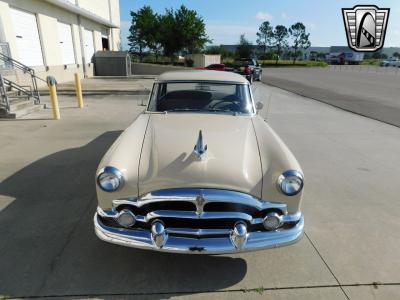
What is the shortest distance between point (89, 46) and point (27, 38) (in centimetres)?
926

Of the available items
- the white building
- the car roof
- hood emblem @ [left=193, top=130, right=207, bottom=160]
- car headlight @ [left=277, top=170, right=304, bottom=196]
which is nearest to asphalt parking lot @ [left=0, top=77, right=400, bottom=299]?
car headlight @ [left=277, top=170, right=304, bottom=196]

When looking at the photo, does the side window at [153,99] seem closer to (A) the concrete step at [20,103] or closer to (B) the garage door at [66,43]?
(A) the concrete step at [20,103]

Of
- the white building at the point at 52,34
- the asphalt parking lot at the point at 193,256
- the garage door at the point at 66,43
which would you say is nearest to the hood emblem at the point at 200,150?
the asphalt parking lot at the point at 193,256

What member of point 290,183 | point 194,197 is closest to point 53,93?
point 194,197

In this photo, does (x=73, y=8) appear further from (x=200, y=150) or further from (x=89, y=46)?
(x=200, y=150)

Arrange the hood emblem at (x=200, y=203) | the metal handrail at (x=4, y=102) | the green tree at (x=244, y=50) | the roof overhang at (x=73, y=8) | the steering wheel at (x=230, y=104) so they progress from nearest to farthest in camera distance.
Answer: the hood emblem at (x=200, y=203) → the steering wheel at (x=230, y=104) → the metal handrail at (x=4, y=102) → the roof overhang at (x=73, y=8) → the green tree at (x=244, y=50)

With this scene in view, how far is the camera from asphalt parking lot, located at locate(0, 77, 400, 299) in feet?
7.99

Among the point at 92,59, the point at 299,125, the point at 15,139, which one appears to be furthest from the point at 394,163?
the point at 92,59

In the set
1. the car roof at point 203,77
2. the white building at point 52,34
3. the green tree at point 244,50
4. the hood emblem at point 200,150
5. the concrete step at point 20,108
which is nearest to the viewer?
the hood emblem at point 200,150

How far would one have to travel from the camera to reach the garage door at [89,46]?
21406 millimetres

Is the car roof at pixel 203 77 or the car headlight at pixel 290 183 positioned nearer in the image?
the car headlight at pixel 290 183

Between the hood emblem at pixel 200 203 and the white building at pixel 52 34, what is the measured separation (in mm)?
11803

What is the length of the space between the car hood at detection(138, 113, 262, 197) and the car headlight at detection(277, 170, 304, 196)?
0.61 feet

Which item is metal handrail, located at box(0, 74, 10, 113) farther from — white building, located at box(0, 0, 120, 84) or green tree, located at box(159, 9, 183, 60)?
green tree, located at box(159, 9, 183, 60)
